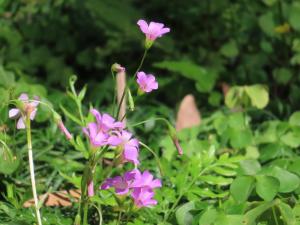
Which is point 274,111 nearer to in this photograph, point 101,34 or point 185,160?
point 185,160

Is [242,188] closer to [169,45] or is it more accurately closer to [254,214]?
[254,214]

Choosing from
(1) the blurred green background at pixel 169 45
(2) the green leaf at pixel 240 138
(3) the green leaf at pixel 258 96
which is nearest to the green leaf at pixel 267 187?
(2) the green leaf at pixel 240 138

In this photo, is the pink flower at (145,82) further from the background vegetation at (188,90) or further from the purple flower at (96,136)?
the background vegetation at (188,90)

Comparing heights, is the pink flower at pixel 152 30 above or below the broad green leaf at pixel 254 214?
above

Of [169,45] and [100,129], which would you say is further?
[169,45]

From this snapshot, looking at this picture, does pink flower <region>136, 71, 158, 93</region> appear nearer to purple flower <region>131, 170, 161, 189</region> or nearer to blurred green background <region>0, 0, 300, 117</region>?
purple flower <region>131, 170, 161, 189</region>

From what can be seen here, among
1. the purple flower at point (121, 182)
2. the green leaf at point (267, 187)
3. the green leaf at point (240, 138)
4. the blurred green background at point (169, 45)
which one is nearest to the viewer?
the purple flower at point (121, 182)

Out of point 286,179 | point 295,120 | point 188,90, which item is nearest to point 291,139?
point 295,120
